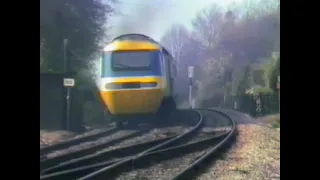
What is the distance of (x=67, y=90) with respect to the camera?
2967mm

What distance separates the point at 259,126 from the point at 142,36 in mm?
902

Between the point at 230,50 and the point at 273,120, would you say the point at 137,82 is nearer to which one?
the point at 230,50

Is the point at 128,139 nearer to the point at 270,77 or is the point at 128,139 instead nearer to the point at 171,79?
the point at 171,79

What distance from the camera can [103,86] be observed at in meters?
2.99

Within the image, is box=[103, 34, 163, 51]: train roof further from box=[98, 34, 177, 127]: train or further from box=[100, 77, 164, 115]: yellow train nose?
box=[100, 77, 164, 115]: yellow train nose

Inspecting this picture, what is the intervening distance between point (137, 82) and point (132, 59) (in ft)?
0.48

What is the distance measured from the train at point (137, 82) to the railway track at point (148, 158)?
0.56ft

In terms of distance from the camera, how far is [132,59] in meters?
3.01

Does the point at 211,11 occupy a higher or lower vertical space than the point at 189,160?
higher

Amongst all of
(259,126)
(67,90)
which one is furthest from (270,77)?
(67,90)
